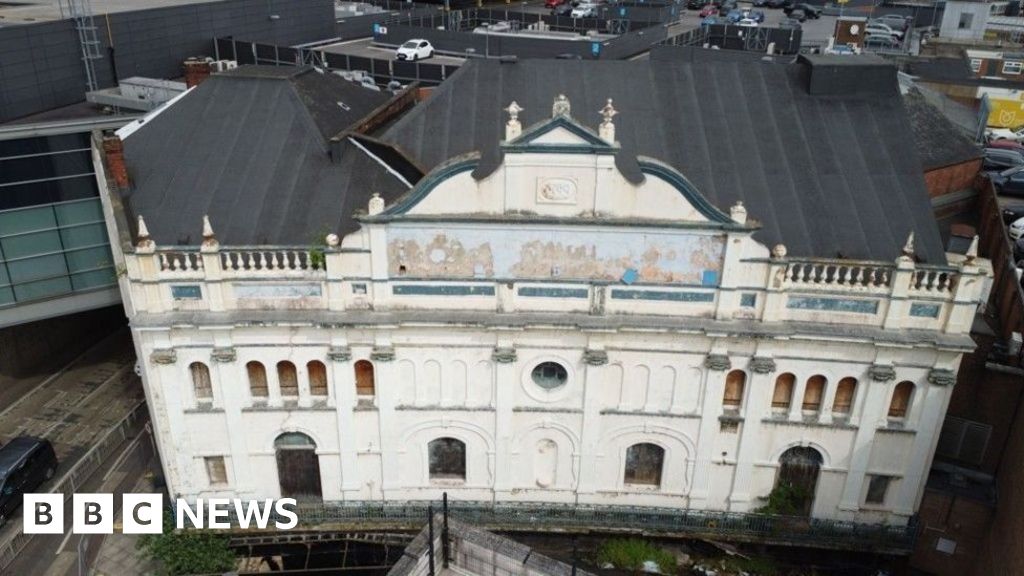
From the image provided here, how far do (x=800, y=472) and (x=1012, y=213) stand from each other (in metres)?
26.7

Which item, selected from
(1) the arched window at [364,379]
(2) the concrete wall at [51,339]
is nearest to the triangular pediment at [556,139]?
Answer: (1) the arched window at [364,379]

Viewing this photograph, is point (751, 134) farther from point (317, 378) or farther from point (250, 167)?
point (250, 167)

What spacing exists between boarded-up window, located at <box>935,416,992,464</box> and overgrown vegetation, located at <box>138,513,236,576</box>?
26.0 meters

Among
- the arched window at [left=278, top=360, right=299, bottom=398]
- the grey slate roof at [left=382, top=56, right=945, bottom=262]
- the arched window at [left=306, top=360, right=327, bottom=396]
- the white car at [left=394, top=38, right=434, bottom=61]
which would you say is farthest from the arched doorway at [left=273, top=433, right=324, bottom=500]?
the white car at [left=394, top=38, right=434, bottom=61]

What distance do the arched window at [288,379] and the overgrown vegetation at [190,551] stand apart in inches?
244

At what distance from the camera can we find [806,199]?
29922 millimetres

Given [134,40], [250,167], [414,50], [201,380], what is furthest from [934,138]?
[134,40]

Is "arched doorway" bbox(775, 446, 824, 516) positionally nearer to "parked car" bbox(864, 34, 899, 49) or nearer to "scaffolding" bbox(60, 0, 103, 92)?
"scaffolding" bbox(60, 0, 103, 92)

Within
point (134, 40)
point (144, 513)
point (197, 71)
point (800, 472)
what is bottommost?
point (144, 513)

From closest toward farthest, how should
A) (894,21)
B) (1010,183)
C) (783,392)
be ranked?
(783,392)
(1010,183)
(894,21)

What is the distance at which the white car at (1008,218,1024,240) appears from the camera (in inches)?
1728

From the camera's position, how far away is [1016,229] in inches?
1742

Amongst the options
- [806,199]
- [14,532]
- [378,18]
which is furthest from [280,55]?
[806,199]

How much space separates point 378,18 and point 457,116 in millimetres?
55511
